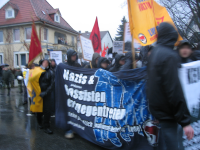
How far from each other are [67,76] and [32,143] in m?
1.63

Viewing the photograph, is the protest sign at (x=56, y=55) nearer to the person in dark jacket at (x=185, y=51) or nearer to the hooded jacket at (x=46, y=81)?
the hooded jacket at (x=46, y=81)

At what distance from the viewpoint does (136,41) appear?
12.1 feet

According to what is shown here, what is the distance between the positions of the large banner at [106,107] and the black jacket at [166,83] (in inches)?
35.8

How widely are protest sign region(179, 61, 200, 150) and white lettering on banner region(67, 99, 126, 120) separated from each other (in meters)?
1.08

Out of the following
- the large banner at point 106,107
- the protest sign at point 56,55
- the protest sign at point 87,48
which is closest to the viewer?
the large banner at point 106,107

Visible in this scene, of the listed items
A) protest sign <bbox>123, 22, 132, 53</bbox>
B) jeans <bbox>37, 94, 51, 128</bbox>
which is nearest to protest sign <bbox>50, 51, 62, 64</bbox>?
protest sign <bbox>123, 22, 132, 53</bbox>

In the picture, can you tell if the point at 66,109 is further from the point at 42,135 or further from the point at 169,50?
the point at 169,50

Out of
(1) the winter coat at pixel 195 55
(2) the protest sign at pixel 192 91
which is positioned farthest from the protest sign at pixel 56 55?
(2) the protest sign at pixel 192 91

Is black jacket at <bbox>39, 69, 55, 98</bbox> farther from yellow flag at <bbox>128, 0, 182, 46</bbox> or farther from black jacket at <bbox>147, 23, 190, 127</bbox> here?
black jacket at <bbox>147, 23, 190, 127</bbox>

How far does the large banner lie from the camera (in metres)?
2.88

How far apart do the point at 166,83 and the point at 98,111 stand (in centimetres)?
185

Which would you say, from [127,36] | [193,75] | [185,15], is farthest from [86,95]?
[185,15]

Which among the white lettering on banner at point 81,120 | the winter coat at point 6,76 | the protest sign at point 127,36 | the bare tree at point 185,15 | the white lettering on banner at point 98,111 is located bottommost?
the white lettering on banner at point 81,120

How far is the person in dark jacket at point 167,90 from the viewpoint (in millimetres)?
1796
